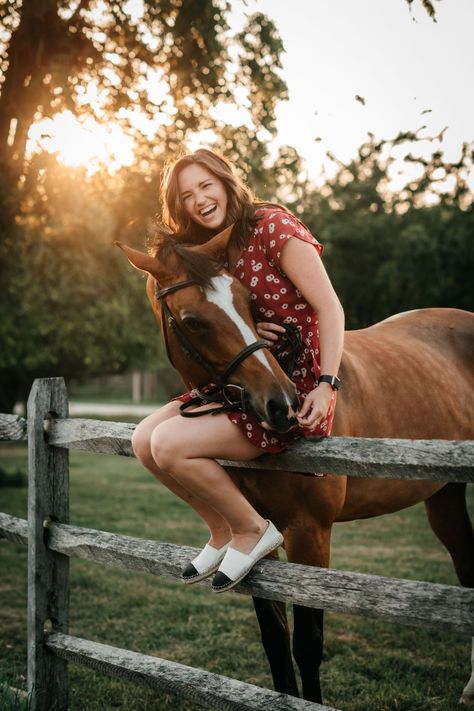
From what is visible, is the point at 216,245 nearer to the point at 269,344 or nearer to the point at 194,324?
the point at 194,324

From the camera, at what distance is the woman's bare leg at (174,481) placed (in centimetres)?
295

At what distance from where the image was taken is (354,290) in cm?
2317

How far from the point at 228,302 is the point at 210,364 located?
25 centimetres

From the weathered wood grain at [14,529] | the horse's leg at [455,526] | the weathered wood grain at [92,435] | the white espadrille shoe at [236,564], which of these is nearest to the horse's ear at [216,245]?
the weathered wood grain at [92,435]

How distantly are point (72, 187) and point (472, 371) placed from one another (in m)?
7.01

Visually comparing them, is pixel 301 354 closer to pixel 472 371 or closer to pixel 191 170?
pixel 191 170

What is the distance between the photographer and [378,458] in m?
2.58

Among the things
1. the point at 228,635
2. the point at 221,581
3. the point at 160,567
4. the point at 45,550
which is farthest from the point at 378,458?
the point at 228,635

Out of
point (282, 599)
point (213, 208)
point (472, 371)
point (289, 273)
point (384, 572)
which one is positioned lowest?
point (384, 572)

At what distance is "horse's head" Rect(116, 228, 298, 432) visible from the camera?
2.54 meters

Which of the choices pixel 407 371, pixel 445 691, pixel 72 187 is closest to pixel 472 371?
pixel 407 371

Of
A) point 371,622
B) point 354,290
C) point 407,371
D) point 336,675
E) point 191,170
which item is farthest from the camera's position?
point 354,290

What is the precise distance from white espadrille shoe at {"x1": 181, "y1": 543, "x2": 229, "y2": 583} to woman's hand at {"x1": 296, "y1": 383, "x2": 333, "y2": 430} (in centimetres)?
67

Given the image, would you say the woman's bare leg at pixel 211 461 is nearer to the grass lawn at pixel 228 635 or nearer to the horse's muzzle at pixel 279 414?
the horse's muzzle at pixel 279 414
